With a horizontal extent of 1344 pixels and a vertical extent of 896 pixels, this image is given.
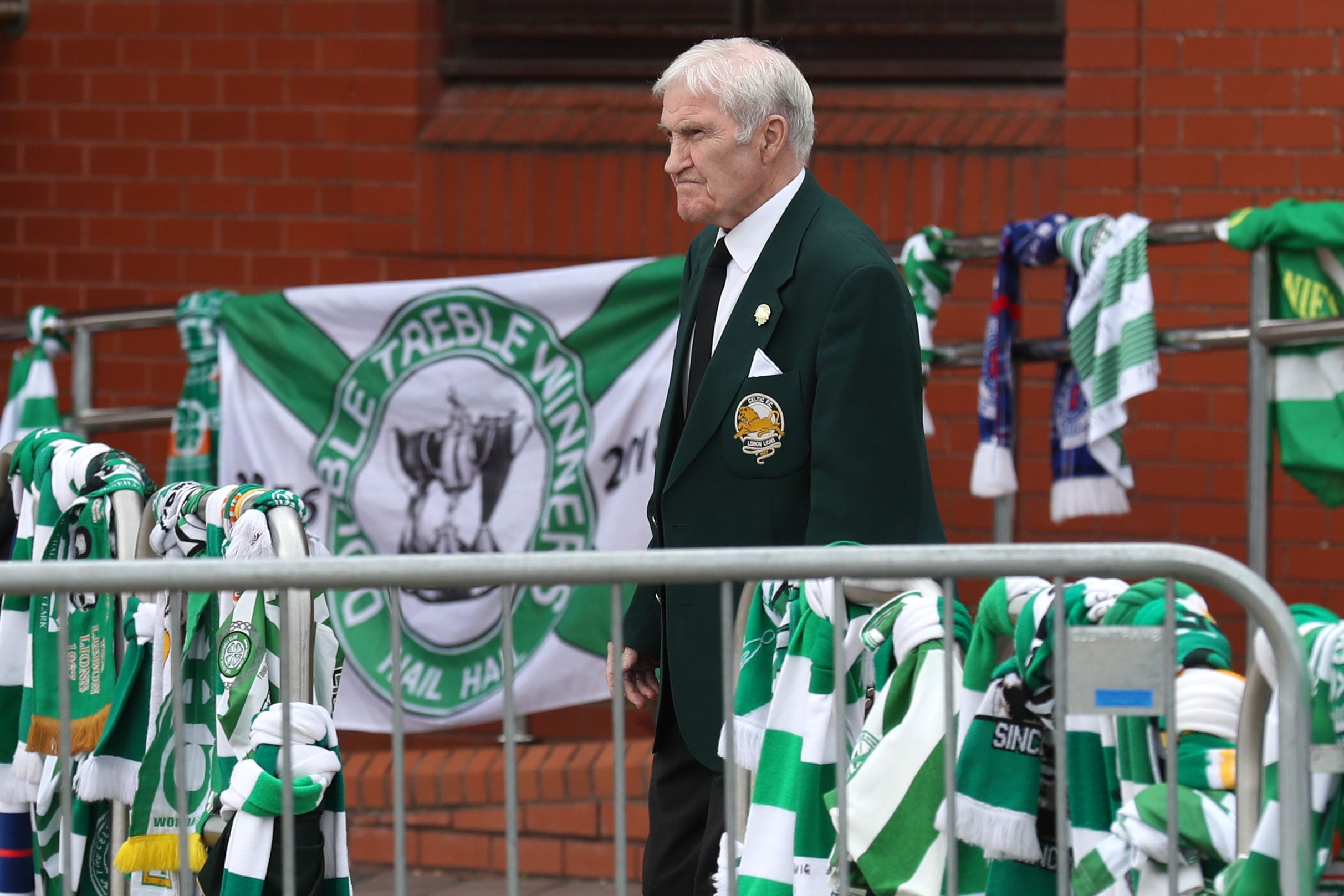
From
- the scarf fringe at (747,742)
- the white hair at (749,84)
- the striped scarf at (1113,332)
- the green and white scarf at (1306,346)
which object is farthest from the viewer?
the striped scarf at (1113,332)

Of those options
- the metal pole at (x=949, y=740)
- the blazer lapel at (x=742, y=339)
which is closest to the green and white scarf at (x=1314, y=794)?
the metal pole at (x=949, y=740)

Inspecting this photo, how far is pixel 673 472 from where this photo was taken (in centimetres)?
349

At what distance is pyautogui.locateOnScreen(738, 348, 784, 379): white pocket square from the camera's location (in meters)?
3.39

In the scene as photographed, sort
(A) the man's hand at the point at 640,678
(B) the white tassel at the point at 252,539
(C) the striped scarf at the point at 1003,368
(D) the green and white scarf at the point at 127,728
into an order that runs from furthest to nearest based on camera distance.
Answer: (C) the striped scarf at the point at 1003,368, (A) the man's hand at the point at 640,678, (D) the green and white scarf at the point at 127,728, (B) the white tassel at the point at 252,539

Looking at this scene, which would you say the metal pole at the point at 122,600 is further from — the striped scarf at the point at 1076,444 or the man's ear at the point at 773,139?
the striped scarf at the point at 1076,444

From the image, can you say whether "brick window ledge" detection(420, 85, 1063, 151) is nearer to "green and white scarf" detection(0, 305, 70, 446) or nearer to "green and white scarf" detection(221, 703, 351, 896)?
"green and white scarf" detection(0, 305, 70, 446)

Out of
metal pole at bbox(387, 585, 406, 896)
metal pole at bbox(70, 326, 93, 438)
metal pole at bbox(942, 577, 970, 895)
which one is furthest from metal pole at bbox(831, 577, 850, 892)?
metal pole at bbox(70, 326, 93, 438)

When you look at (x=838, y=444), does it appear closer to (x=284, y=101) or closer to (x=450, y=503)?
(x=450, y=503)

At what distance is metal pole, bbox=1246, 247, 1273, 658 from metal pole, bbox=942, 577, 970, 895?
2.08 metres

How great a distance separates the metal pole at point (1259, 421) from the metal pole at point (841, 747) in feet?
6.91

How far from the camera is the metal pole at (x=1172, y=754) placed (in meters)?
2.34

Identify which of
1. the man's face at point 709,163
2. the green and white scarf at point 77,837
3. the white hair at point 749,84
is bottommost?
the green and white scarf at point 77,837

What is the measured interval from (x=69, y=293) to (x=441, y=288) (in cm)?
167

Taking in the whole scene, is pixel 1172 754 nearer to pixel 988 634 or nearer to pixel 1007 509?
pixel 988 634
